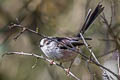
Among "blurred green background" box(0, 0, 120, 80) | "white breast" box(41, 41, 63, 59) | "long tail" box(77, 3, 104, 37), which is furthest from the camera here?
"blurred green background" box(0, 0, 120, 80)

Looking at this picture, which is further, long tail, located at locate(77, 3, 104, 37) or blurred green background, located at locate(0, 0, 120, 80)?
blurred green background, located at locate(0, 0, 120, 80)

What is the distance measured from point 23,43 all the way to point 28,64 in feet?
1.33

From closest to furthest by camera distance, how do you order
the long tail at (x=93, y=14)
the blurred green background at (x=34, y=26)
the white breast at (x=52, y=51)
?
the long tail at (x=93, y=14) → the white breast at (x=52, y=51) → the blurred green background at (x=34, y=26)

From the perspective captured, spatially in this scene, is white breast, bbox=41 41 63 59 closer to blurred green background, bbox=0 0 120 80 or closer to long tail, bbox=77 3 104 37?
long tail, bbox=77 3 104 37

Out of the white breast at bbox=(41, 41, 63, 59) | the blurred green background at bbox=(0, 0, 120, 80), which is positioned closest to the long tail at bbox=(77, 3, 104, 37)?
the white breast at bbox=(41, 41, 63, 59)

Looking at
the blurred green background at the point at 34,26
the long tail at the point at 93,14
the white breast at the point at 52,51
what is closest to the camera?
the long tail at the point at 93,14

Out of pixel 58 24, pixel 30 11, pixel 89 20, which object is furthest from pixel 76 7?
pixel 89 20

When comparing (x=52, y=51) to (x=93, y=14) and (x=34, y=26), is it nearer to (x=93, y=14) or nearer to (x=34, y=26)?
(x=93, y=14)

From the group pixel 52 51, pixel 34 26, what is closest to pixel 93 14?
pixel 52 51

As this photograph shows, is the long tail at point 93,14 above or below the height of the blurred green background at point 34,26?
above

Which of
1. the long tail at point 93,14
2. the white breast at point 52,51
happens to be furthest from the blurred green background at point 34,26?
the long tail at point 93,14

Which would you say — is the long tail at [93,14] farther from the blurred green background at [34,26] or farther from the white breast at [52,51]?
the blurred green background at [34,26]

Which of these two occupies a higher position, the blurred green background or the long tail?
the long tail

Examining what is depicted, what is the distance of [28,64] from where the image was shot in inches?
244
